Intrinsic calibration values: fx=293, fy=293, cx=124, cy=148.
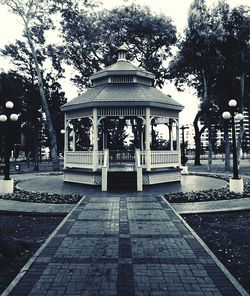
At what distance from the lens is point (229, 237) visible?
7180mm

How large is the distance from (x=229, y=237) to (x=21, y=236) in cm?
517

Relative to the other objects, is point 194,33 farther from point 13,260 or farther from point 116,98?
point 13,260

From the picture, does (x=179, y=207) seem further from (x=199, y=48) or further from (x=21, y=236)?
(x=199, y=48)

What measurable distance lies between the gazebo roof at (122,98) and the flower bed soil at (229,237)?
8.18 metres

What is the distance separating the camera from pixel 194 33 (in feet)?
90.8

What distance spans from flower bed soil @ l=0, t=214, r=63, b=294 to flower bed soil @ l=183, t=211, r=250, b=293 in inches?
149

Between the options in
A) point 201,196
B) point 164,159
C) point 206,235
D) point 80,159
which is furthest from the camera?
point 80,159

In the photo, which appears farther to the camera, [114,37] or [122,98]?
[114,37]

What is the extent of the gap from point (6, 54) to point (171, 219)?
28.9 m

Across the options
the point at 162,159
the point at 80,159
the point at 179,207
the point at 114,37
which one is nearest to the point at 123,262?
the point at 179,207

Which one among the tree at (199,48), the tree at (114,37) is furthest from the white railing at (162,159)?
the tree at (114,37)

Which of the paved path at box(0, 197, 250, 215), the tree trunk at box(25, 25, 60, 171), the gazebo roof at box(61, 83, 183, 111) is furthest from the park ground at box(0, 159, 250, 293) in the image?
the tree trunk at box(25, 25, 60, 171)

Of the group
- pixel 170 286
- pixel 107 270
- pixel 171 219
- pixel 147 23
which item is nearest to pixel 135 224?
pixel 171 219

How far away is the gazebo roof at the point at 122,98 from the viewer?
16047 millimetres
